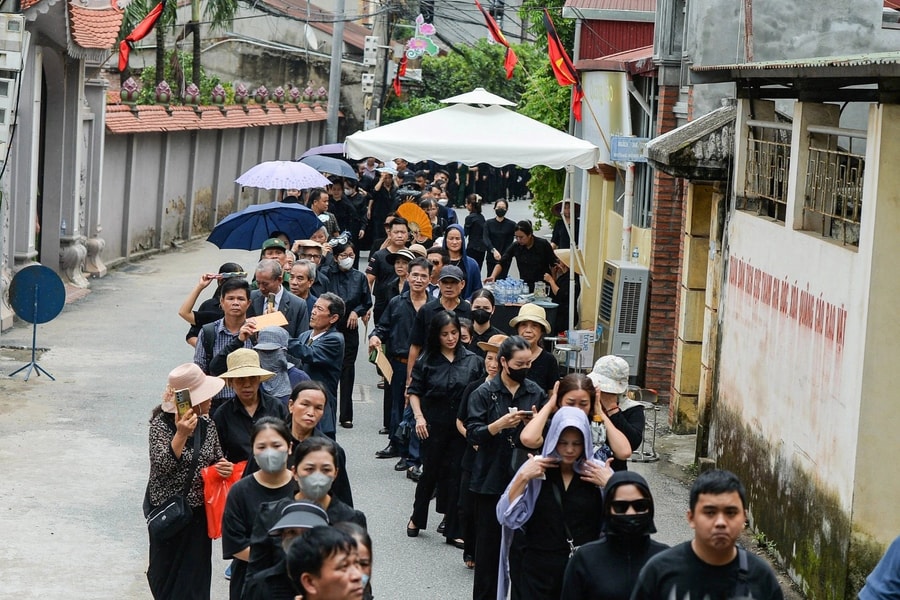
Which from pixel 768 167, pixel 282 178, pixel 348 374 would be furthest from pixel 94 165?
pixel 768 167

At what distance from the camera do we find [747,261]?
443 inches

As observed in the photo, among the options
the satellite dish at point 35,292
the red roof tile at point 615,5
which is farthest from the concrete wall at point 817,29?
the red roof tile at point 615,5

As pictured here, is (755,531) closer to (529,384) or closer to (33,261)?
(529,384)

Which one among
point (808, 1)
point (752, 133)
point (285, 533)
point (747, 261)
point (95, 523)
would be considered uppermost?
point (808, 1)

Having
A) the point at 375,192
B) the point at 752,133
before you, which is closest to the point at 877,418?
the point at 752,133

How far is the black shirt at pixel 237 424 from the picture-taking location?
7.64m

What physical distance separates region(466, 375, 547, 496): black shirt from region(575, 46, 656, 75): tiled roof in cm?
834

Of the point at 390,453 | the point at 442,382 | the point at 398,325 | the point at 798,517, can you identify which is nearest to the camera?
the point at 798,517

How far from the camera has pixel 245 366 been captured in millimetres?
7840

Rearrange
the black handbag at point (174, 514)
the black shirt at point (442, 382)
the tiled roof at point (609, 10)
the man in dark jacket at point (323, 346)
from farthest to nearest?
the tiled roof at point (609, 10)
the man in dark jacket at point (323, 346)
the black shirt at point (442, 382)
the black handbag at point (174, 514)

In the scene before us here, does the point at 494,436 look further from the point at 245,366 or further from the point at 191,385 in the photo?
the point at 191,385

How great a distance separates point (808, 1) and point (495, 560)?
24.5 feet

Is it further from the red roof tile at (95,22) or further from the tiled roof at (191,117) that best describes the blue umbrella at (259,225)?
the tiled roof at (191,117)

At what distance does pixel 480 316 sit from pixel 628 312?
4.80 meters
